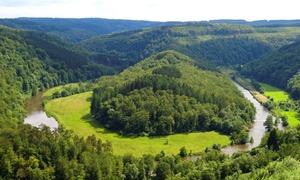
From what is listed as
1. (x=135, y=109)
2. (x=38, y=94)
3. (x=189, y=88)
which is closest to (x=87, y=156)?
(x=135, y=109)

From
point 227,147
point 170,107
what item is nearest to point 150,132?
point 170,107

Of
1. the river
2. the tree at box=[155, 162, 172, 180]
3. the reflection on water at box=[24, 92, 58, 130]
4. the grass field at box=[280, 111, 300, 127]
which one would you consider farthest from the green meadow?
the reflection on water at box=[24, 92, 58, 130]

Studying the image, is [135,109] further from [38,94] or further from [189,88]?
[38,94]

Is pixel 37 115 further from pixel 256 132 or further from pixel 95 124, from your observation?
pixel 256 132

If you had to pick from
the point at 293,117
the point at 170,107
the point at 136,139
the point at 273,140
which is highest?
the point at 273,140

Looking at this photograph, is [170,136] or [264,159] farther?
[170,136]

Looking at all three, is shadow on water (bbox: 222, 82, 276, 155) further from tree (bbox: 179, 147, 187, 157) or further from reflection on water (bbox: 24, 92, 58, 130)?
reflection on water (bbox: 24, 92, 58, 130)
